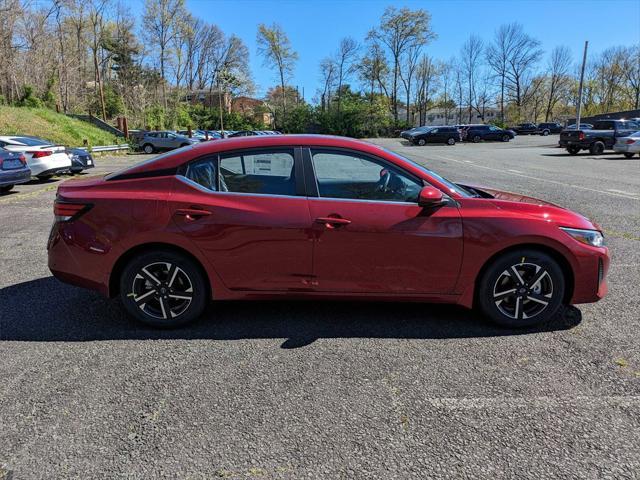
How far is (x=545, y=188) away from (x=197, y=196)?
36.3 ft

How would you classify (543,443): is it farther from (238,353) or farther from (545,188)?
(545,188)

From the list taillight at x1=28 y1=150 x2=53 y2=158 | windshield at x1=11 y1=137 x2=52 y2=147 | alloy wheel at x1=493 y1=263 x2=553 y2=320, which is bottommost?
alloy wheel at x1=493 y1=263 x2=553 y2=320

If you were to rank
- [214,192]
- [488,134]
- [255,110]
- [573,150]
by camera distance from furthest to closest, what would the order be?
1. [255,110]
2. [488,134]
3. [573,150]
4. [214,192]

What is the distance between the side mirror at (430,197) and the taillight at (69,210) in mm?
2648

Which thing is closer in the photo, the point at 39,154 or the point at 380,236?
the point at 380,236

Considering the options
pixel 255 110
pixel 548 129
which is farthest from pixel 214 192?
pixel 255 110

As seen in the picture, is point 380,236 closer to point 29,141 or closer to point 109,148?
point 29,141

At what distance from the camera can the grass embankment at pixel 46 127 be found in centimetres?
2636

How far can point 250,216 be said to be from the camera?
11.7 feet

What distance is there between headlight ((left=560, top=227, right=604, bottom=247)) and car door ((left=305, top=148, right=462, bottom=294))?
933mm

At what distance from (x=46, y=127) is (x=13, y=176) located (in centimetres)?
2078

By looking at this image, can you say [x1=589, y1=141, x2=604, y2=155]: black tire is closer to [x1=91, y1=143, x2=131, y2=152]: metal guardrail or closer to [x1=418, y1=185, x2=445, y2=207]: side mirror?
[x1=418, y1=185, x2=445, y2=207]: side mirror

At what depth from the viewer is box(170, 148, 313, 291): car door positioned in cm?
355

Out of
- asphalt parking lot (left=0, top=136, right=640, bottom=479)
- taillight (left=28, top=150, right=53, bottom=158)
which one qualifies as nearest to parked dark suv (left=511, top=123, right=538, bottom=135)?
taillight (left=28, top=150, right=53, bottom=158)
